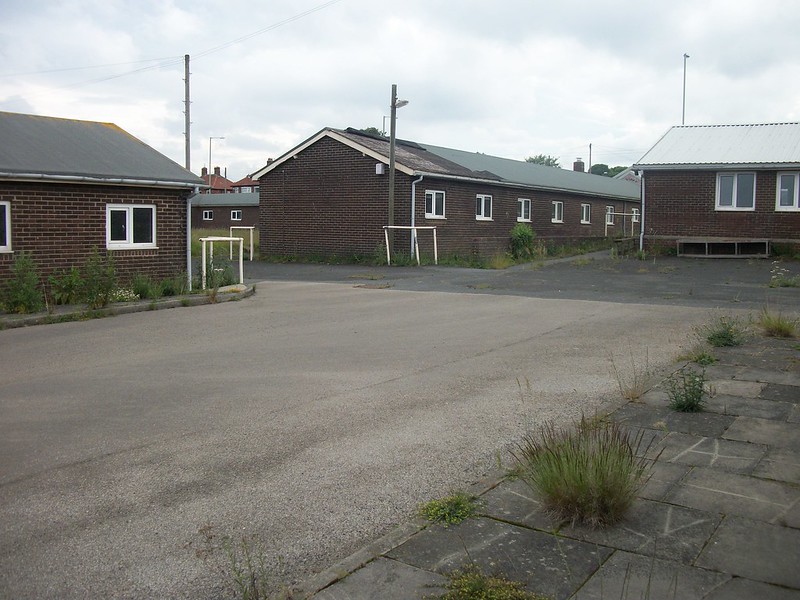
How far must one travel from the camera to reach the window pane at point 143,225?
17781 millimetres

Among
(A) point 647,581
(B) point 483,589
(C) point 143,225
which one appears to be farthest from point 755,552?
(C) point 143,225

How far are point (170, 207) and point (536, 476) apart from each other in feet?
Result: 50.6

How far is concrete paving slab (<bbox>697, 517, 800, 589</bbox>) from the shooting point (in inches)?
146

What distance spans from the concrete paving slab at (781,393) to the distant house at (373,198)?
21.2 metres

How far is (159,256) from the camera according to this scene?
18.2 metres

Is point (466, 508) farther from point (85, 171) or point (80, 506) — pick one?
point (85, 171)

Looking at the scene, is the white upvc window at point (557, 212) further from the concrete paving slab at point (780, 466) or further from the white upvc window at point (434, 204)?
the concrete paving slab at point (780, 466)

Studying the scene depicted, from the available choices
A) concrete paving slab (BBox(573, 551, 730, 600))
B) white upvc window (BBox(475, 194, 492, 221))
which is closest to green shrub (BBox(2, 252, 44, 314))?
concrete paving slab (BBox(573, 551, 730, 600))

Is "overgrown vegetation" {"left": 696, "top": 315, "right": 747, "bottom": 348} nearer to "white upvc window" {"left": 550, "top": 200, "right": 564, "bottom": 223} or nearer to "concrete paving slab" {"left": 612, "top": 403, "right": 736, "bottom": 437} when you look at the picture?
"concrete paving slab" {"left": 612, "top": 403, "right": 736, "bottom": 437}

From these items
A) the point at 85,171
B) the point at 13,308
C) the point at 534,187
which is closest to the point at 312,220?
the point at 534,187

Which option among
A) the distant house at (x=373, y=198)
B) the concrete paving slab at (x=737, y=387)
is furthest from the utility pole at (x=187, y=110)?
the concrete paving slab at (x=737, y=387)

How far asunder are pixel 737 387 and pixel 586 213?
1414 inches

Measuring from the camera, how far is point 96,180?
1627 centimetres

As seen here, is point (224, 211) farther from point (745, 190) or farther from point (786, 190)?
point (786, 190)
